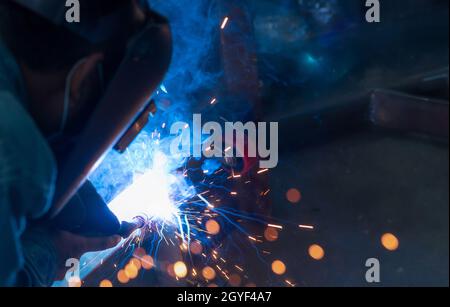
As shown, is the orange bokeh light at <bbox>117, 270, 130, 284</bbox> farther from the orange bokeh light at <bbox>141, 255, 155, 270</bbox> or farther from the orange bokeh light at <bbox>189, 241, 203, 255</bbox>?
the orange bokeh light at <bbox>189, 241, 203, 255</bbox>

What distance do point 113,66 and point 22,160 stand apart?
34 cm

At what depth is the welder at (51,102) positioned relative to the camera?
2.78 ft


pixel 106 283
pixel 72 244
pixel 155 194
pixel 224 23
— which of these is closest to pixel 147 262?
pixel 106 283

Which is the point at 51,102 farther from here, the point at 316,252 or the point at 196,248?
the point at 316,252

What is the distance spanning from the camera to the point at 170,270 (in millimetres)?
1682

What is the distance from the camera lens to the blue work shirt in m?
0.83

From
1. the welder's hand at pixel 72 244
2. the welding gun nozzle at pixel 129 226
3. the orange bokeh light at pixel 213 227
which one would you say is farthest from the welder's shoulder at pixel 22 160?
the orange bokeh light at pixel 213 227

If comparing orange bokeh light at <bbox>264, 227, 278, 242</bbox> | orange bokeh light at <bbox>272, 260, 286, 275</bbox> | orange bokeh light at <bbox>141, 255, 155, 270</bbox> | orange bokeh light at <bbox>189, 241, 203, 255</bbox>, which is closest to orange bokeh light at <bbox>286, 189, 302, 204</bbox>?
orange bokeh light at <bbox>264, 227, 278, 242</bbox>

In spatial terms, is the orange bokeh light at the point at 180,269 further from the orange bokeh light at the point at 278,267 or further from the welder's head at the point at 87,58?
the welder's head at the point at 87,58

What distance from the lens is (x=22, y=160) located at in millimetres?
845

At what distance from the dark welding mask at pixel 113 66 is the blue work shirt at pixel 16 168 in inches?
5.8

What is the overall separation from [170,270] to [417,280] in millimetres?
1002

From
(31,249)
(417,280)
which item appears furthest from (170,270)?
(417,280)
